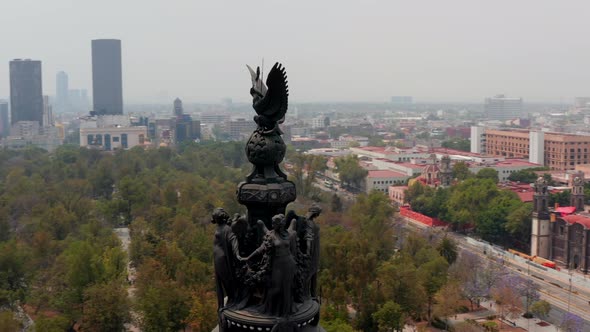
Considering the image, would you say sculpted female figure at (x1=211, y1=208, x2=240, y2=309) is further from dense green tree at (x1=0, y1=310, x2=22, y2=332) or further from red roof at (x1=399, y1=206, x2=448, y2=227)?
red roof at (x1=399, y1=206, x2=448, y2=227)

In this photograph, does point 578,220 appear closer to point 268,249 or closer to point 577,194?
point 577,194

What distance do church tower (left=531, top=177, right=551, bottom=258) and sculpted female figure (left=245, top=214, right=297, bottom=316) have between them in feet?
180

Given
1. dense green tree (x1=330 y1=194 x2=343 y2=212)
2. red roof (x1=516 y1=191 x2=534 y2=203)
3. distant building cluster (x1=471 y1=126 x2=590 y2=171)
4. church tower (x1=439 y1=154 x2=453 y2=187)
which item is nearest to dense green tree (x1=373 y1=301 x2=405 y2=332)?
dense green tree (x1=330 y1=194 x2=343 y2=212)

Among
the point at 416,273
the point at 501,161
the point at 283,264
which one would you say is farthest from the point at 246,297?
the point at 501,161

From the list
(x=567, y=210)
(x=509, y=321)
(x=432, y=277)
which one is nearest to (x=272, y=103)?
(x=432, y=277)

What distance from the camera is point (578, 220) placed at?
182ft

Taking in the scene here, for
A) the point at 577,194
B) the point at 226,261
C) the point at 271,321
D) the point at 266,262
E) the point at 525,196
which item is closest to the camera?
the point at 271,321

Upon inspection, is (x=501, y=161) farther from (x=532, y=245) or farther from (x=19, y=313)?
(x=19, y=313)

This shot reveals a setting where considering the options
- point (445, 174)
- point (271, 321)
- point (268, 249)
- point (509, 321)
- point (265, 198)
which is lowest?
point (509, 321)

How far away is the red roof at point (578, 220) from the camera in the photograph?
54391mm

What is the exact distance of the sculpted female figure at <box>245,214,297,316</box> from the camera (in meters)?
7.59

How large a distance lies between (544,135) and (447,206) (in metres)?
56.6

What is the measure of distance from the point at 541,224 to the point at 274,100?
181 ft

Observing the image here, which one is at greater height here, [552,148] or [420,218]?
[552,148]
